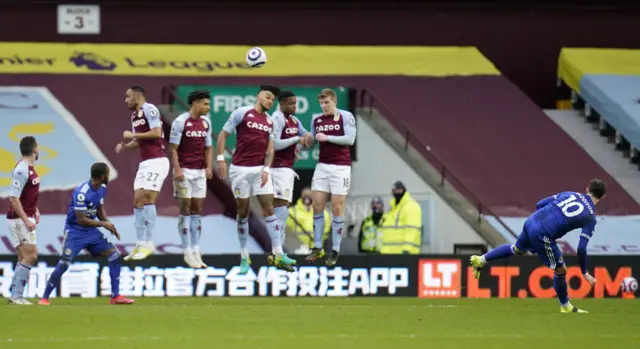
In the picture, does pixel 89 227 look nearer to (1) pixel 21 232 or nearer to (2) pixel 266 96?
(1) pixel 21 232

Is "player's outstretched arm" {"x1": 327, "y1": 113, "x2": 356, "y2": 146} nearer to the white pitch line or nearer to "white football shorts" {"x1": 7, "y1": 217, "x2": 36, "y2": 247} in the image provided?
"white football shorts" {"x1": 7, "y1": 217, "x2": 36, "y2": 247}

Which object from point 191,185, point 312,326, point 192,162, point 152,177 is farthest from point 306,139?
point 312,326

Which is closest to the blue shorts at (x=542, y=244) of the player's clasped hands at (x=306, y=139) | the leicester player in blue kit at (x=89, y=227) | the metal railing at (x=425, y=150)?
the player's clasped hands at (x=306, y=139)

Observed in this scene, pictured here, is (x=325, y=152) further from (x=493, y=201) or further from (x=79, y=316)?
(x=493, y=201)

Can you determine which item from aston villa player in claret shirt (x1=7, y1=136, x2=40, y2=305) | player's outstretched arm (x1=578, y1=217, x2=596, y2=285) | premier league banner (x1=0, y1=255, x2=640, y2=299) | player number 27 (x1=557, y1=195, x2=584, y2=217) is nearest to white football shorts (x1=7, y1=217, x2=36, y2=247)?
aston villa player in claret shirt (x1=7, y1=136, x2=40, y2=305)

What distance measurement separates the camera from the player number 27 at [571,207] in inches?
748

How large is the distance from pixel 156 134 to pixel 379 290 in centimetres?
684

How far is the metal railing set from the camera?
3009 centimetres

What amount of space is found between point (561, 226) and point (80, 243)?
6716mm

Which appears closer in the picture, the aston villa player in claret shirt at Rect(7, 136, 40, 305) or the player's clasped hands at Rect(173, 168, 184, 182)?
the aston villa player in claret shirt at Rect(7, 136, 40, 305)

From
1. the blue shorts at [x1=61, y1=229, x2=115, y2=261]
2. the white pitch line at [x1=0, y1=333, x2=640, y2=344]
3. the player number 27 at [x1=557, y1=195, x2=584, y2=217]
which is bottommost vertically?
the white pitch line at [x1=0, y1=333, x2=640, y2=344]

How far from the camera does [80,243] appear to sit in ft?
63.7

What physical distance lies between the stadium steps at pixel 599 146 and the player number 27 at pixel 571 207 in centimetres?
1324

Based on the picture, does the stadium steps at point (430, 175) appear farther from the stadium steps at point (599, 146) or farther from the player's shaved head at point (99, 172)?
the player's shaved head at point (99, 172)
